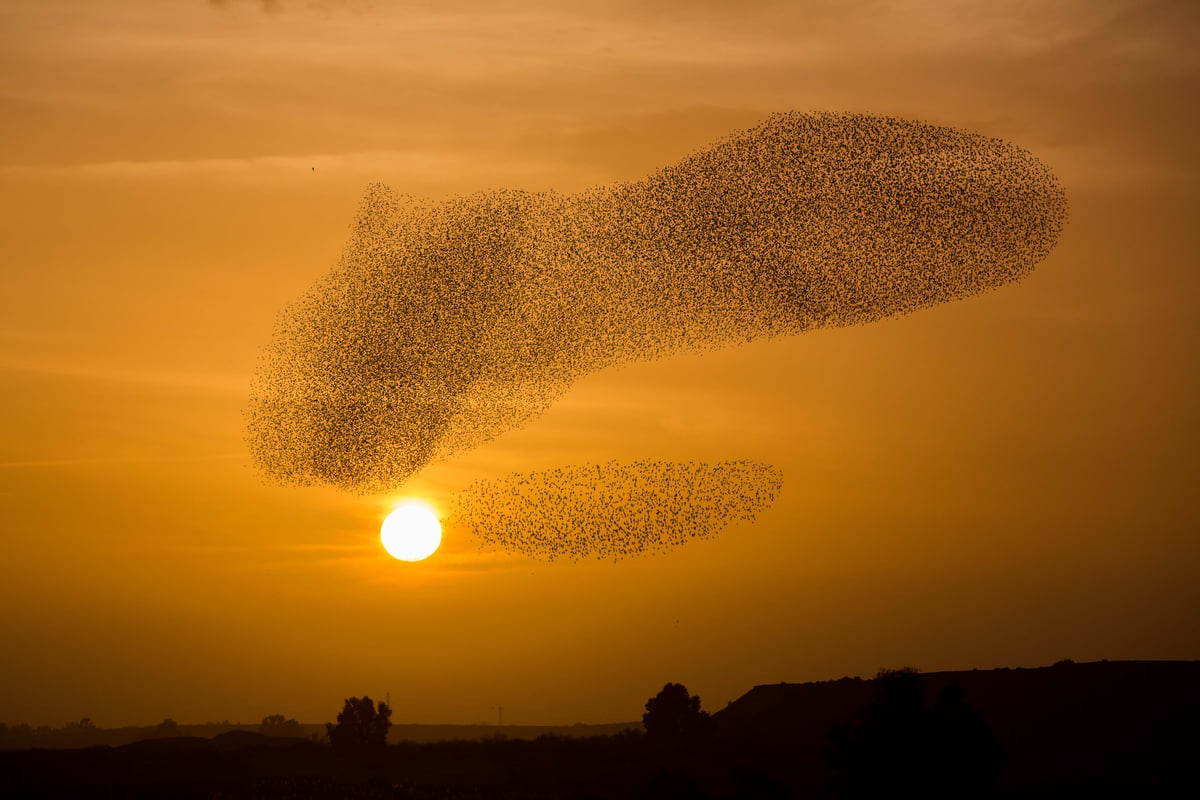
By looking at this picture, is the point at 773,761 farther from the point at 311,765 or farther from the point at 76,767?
the point at 76,767

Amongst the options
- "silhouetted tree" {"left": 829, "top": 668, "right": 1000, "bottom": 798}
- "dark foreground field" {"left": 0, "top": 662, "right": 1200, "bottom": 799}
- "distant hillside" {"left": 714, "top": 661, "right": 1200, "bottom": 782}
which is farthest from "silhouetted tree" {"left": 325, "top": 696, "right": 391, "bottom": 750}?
"silhouetted tree" {"left": 829, "top": 668, "right": 1000, "bottom": 798}

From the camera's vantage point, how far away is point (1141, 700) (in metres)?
112

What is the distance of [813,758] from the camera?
335 feet

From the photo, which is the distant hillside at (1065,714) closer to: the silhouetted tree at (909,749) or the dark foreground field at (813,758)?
the dark foreground field at (813,758)

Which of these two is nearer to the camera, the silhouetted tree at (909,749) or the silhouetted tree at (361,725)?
the silhouetted tree at (909,749)

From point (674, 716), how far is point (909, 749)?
6494cm

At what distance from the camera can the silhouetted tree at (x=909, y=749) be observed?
2087 inches

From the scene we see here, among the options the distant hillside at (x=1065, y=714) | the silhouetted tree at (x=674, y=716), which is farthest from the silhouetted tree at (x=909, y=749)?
the silhouetted tree at (x=674, y=716)

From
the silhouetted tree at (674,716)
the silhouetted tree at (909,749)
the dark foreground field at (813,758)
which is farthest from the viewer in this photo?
the silhouetted tree at (674,716)

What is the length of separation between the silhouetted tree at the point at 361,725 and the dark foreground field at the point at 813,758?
812 cm

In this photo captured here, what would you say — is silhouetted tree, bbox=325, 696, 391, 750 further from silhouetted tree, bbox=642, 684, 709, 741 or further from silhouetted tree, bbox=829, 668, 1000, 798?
silhouetted tree, bbox=829, 668, 1000, 798

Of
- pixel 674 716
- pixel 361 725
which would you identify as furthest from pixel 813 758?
pixel 361 725

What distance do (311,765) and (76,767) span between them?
51.1ft

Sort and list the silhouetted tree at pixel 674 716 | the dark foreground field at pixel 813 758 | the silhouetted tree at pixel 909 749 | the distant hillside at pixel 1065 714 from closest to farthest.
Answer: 1. the silhouetted tree at pixel 909 749
2. the dark foreground field at pixel 813 758
3. the distant hillside at pixel 1065 714
4. the silhouetted tree at pixel 674 716
